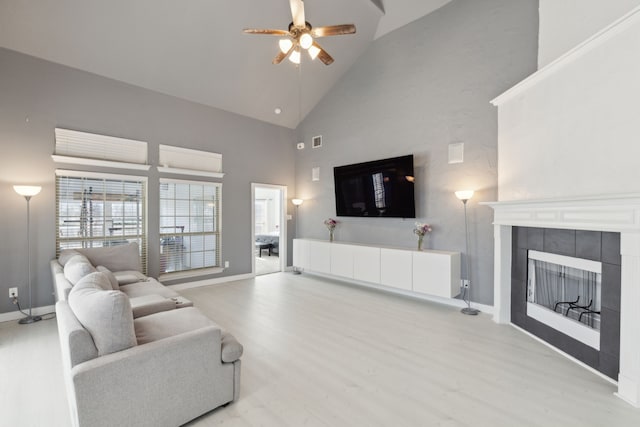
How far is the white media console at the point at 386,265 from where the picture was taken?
420cm

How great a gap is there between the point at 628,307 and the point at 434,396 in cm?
169

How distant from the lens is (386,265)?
15.9 feet

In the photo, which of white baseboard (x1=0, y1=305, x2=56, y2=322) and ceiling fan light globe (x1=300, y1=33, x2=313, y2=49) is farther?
white baseboard (x1=0, y1=305, x2=56, y2=322)

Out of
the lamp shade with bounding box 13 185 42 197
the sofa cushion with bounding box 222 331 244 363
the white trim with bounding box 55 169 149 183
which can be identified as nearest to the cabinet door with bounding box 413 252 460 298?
the sofa cushion with bounding box 222 331 244 363

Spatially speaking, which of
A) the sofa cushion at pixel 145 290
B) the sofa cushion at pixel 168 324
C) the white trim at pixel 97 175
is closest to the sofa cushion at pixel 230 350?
the sofa cushion at pixel 168 324

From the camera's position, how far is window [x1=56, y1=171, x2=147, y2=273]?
4.18m

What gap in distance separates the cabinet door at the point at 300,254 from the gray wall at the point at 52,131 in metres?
1.37

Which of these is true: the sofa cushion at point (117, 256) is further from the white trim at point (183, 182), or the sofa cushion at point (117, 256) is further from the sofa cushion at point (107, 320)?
the sofa cushion at point (107, 320)

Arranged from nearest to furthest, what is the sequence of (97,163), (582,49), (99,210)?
(582,49), (97,163), (99,210)

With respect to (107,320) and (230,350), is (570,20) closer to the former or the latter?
(230,350)

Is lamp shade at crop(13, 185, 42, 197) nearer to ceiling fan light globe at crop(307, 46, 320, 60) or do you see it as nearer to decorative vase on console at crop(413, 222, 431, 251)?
ceiling fan light globe at crop(307, 46, 320, 60)

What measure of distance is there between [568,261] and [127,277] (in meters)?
5.28

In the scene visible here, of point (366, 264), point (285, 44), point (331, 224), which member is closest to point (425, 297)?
point (366, 264)

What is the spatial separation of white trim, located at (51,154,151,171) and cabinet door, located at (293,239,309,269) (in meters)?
3.33
